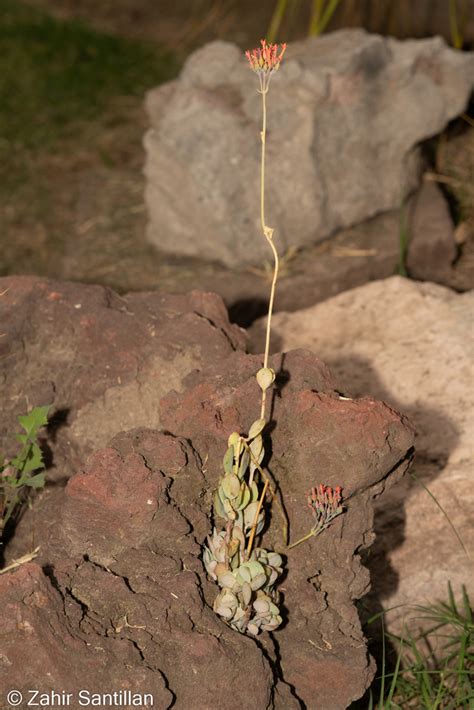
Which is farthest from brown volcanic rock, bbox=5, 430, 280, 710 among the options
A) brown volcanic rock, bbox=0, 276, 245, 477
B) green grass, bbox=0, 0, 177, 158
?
green grass, bbox=0, 0, 177, 158

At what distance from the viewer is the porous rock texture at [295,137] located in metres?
4.05

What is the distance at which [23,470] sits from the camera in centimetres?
240

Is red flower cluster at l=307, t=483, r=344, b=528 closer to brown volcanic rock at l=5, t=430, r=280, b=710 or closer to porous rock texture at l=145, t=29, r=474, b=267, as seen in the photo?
brown volcanic rock at l=5, t=430, r=280, b=710

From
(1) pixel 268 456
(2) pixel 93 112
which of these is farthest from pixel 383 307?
(2) pixel 93 112

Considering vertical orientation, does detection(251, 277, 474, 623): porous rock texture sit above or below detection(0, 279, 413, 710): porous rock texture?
below

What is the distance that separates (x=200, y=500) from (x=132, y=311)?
66 cm

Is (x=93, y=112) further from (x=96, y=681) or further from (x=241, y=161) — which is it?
(x=96, y=681)

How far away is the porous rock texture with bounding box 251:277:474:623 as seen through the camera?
2.78m

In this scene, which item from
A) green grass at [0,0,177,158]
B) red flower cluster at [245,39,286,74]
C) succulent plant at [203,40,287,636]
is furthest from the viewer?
green grass at [0,0,177,158]

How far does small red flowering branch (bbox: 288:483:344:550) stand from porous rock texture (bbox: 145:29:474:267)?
205 cm

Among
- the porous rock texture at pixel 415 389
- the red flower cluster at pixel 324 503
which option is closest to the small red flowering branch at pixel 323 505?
the red flower cluster at pixel 324 503

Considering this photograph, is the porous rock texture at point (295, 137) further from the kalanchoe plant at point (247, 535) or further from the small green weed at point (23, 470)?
the kalanchoe plant at point (247, 535)

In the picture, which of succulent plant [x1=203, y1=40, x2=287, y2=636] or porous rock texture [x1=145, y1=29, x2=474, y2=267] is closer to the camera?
succulent plant [x1=203, y1=40, x2=287, y2=636]

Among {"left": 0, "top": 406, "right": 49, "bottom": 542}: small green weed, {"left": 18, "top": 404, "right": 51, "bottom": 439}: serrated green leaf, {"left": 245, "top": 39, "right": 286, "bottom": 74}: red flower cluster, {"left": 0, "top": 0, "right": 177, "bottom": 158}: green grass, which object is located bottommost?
{"left": 0, "top": 0, "right": 177, "bottom": 158}: green grass
